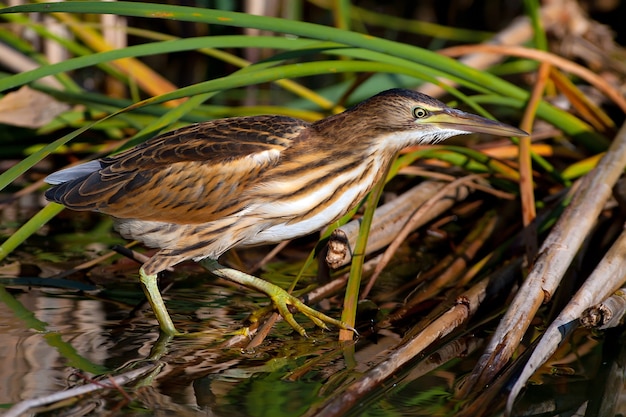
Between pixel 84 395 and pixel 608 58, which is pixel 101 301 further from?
pixel 608 58

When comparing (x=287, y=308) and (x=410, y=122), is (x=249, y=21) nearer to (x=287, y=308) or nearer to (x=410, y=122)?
(x=410, y=122)

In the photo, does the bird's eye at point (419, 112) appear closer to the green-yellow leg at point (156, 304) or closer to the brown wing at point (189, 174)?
the brown wing at point (189, 174)

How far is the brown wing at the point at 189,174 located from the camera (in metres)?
3.48

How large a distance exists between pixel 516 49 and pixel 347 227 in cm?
165

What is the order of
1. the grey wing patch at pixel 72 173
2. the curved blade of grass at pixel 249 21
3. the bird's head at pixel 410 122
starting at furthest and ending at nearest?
the grey wing patch at pixel 72 173, the bird's head at pixel 410 122, the curved blade of grass at pixel 249 21

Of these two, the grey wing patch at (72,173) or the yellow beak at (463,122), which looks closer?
the yellow beak at (463,122)

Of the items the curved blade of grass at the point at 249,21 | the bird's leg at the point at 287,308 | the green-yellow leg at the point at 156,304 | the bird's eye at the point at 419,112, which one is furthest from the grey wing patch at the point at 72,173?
the bird's eye at the point at 419,112

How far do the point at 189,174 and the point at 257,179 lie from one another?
292 mm

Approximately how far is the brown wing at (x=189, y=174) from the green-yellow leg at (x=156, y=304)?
9.5 inches

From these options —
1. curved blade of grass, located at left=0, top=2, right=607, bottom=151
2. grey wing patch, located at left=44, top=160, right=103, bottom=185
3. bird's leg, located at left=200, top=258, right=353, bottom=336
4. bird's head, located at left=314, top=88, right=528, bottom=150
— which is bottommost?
bird's leg, located at left=200, top=258, right=353, bottom=336

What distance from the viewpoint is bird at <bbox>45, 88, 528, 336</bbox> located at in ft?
11.2

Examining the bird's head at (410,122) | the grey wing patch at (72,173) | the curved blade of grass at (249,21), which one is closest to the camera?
the curved blade of grass at (249,21)

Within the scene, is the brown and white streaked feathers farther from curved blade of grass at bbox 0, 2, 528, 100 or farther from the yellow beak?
curved blade of grass at bbox 0, 2, 528, 100

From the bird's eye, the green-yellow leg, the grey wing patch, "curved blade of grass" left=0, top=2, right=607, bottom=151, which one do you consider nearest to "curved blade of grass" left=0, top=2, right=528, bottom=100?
"curved blade of grass" left=0, top=2, right=607, bottom=151
